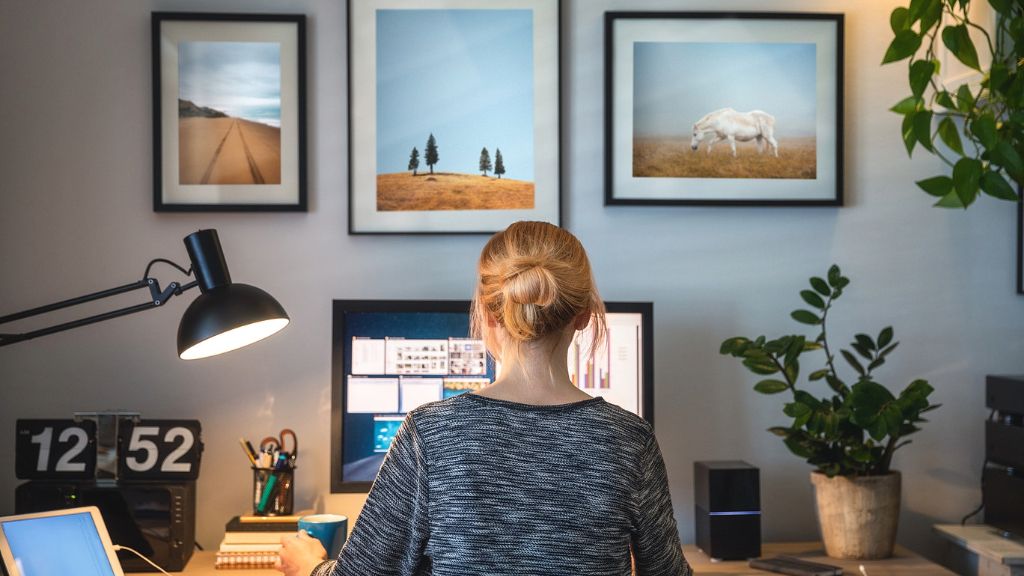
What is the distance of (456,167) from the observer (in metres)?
2.13

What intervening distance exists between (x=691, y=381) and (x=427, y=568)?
1165 millimetres

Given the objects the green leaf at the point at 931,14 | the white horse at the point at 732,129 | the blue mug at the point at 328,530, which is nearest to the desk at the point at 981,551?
the white horse at the point at 732,129

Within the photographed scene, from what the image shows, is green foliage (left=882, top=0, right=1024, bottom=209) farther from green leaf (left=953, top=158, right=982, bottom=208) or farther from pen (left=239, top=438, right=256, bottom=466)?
pen (left=239, top=438, right=256, bottom=466)

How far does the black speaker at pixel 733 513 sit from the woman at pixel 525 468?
73cm

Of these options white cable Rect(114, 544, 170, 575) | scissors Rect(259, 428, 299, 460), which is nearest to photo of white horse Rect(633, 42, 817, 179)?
scissors Rect(259, 428, 299, 460)

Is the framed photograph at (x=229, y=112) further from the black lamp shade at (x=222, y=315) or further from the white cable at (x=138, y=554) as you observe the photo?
the white cable at (x=138, y=554)

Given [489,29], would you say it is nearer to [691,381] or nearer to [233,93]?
[233,93]

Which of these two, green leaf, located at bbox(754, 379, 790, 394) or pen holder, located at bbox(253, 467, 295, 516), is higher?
green leaf, located at bbox(754, 379, 790, 394)

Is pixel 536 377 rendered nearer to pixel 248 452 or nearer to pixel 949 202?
pixel 248 452

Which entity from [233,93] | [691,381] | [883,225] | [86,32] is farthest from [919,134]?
[86,32]

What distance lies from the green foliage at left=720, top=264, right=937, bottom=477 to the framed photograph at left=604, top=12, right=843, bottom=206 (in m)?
0.33

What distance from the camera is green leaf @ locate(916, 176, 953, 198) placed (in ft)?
5.97

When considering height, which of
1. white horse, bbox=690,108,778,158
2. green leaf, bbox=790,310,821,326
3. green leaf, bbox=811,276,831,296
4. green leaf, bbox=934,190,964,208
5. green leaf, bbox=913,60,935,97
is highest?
green leaf, bbox=913,60,935,97

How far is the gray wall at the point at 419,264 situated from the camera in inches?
83.0
